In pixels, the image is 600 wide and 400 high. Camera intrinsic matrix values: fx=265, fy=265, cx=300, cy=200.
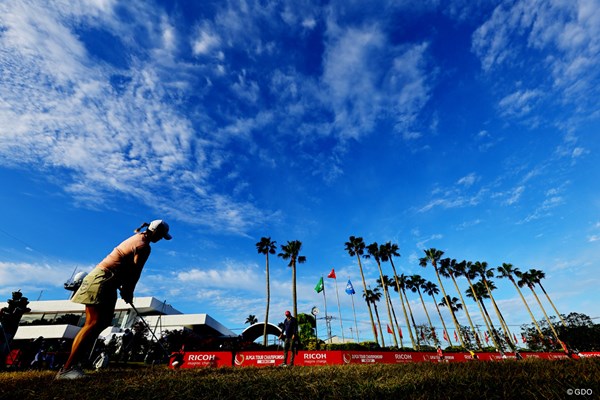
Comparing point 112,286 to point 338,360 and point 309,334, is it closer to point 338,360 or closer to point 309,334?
point 338,360

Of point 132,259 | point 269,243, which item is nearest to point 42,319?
point 269,243

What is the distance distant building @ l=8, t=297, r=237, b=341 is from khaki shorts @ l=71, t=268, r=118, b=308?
1706 inches

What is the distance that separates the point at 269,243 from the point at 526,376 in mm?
42512

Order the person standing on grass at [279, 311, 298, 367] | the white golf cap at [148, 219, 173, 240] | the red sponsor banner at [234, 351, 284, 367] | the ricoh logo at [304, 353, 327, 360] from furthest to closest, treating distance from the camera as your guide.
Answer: the ricoh logo at [304, 353, 327, 360] < the red sponsor banner at [234, 351, 284, 367] < the person standing on grass at [279, 311, 298, 367] < the white golf cap at [148, 219, 173, 240]

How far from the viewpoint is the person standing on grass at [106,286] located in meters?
3.17

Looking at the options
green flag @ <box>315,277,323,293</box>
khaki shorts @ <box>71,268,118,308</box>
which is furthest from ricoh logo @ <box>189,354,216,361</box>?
green flag @ <box>315,277,323,293</box>

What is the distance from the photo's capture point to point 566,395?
1.33 meters

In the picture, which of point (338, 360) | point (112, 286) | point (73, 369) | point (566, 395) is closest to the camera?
point (566, 395)

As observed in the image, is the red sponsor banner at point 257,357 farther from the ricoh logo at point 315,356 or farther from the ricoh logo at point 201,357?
the ricoh logo at point 315,356

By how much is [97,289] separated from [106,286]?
97mm

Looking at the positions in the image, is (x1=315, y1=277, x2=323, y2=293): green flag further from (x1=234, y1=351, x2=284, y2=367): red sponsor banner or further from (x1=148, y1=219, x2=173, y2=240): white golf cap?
(x1=148, y1=219, x2=173, y2=240): white golf cap

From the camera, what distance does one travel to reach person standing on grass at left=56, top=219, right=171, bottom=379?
3.17m

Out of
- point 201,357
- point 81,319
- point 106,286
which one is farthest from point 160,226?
point 81,319

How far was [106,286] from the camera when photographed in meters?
3.50
